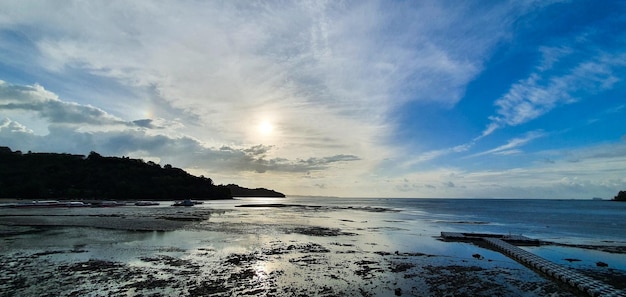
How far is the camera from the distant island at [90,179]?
11838 cm

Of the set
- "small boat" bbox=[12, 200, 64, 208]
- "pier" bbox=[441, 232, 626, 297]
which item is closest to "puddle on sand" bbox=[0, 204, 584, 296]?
"pier" bbox=[441, 232, 626, 297]

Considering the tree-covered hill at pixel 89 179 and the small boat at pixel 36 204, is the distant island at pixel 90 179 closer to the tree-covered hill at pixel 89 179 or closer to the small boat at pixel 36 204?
the tree-covered hill at pixel 89 179

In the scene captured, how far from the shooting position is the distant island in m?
118

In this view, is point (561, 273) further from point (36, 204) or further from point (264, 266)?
point (36, 204)

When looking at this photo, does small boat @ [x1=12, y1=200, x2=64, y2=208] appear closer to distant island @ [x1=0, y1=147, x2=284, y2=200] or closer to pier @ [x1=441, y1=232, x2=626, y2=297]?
distant island @ [x1=0, y1=147, x2=284, y2=200]

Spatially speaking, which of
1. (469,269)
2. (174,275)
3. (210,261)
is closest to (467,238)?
(469,269)

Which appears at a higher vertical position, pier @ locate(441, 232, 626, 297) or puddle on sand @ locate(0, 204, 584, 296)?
pier @ locate(441, 232, 626, 297)

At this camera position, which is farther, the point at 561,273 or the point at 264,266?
the point at 264,266

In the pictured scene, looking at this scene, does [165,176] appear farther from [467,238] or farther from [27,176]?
[467,238]

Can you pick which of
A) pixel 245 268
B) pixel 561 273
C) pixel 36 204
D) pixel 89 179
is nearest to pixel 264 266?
pixel 245 268

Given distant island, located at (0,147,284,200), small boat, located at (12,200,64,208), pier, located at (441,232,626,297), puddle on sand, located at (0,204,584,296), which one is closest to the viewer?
puddle on sand, located at (0,204,584,296)

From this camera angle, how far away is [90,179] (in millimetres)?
141875

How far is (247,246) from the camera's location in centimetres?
2970

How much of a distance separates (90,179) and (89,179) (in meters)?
0.41
